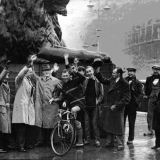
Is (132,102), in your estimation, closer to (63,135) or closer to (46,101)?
(46,101)

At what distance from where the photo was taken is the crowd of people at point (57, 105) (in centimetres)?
712

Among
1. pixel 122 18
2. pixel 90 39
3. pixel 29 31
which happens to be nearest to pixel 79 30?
pixel 90 39

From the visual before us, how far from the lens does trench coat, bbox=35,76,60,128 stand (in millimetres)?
7445

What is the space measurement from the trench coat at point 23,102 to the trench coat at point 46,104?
177mm

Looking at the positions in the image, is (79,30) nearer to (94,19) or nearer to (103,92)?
(94,19)

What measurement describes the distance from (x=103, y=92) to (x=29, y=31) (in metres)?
1.77

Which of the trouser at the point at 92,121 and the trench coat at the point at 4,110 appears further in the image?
the trouser at the point at 92,121

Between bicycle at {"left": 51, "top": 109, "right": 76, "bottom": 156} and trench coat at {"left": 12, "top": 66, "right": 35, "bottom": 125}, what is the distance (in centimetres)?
44

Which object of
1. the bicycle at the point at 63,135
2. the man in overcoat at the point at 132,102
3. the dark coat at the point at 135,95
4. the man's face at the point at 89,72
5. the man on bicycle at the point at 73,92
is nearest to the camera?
the bicycle at the point at 63,135

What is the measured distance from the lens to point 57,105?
24.9 ft

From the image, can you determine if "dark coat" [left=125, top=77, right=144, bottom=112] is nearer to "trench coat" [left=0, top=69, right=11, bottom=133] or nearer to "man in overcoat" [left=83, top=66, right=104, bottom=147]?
"man in overcoat" [left=83, top=66, right=104, bottom=147]

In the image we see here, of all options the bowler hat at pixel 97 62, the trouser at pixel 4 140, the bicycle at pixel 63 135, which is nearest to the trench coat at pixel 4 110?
the trouser at pixel 4 140

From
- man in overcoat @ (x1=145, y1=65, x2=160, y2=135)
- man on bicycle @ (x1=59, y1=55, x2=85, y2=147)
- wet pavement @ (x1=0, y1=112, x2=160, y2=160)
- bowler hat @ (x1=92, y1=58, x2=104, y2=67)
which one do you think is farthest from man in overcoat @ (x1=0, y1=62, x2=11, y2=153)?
man in overcoat @ (x1=145, y1=65, x2=160, y2=135)

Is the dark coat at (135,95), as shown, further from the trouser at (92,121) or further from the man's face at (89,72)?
the man's face at (89,72)
